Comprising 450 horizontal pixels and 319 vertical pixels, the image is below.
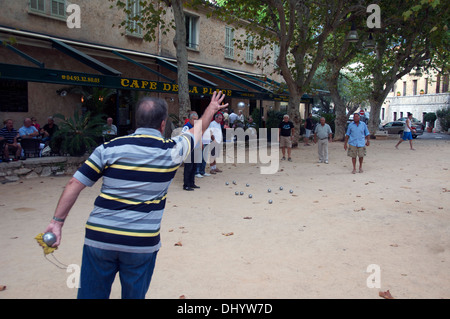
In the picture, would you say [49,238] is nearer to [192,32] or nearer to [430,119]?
[192,32]

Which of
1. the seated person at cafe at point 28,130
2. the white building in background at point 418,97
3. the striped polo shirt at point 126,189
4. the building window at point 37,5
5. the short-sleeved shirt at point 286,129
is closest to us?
the striped polo shirt at point 126,189

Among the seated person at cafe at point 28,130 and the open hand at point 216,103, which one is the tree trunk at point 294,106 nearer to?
the seated person at cafe at point 28,130

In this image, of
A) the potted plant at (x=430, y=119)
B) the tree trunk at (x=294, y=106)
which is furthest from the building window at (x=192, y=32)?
the potted plant at (x=430, y=119)

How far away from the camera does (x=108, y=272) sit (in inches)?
99.0

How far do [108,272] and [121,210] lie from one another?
416 mm

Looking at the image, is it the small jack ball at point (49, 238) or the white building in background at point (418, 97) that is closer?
the small jack ball at point (49, 238)

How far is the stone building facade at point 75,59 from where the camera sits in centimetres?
1221

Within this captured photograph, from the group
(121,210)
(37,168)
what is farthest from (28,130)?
(121,210)

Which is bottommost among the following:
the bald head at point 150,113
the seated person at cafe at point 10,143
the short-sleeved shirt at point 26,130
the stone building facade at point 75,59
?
the seated person at cafe at point 10,143

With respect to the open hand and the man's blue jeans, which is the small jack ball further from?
the open hand
